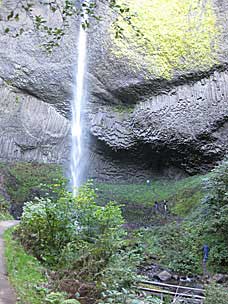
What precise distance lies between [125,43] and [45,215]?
15.0 meters

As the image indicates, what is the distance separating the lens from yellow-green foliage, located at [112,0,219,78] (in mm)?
20156

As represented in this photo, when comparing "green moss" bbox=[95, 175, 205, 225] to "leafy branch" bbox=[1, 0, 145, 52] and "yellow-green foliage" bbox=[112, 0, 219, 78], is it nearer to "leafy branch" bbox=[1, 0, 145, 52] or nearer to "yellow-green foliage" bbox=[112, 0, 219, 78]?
"yellow-green foliage" bbox=[112, 0, 219, 78]

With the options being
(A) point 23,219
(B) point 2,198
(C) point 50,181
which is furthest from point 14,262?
(C) point 50,181

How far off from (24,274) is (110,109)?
16439 millimetres

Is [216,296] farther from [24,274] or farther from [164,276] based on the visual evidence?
[164,276]

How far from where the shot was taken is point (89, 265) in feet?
17.1

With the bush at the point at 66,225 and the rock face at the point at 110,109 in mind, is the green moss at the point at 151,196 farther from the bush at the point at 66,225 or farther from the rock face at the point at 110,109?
the bush at the point at 66,225

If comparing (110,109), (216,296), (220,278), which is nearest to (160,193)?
(110,109)

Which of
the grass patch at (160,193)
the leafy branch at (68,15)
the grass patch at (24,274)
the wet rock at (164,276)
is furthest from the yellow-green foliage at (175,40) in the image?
the leafy branch at (68,15)

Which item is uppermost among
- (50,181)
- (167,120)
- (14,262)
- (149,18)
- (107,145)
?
(149,18)

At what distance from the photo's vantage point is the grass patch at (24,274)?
14.3 ft

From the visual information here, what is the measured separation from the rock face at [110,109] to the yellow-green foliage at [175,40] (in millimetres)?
297

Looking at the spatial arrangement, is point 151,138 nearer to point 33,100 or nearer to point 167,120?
point 167,120

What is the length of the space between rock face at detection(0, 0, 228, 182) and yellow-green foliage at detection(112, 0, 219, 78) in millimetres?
297
